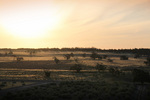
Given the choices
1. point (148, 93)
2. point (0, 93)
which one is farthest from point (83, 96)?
point (0, 93)

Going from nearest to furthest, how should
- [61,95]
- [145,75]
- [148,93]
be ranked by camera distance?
[61,95] → [148,93] → [145,75]

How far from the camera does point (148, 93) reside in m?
25.6

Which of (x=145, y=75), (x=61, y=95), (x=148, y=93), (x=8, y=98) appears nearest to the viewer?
(x=8, y=98)

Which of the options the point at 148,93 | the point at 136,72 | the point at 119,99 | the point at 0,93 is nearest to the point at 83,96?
the point at 119,99

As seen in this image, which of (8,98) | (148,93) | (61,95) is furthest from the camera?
(148,93)

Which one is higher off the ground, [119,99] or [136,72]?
[136,72]

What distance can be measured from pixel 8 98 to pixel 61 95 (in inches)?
269

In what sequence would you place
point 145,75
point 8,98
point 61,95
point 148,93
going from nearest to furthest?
1. point 8,98
2. point 61,95
3. point 148,93
4. point 145,75

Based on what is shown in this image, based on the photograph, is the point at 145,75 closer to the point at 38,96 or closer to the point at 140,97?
the point at 140,97

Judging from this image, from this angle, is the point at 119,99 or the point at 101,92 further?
the point at 101,92

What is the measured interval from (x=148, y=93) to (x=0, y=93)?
839 inches

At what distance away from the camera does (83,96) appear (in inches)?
949

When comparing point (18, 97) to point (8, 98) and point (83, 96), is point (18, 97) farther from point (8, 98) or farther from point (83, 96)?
point (83, 96)

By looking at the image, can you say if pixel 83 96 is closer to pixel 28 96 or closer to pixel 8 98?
pixel 28 96
